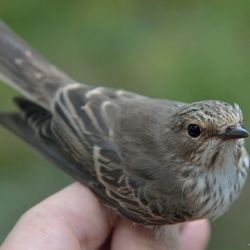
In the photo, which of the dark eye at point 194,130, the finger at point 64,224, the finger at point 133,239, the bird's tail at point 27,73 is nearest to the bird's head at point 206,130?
the dark eye at point 194,130

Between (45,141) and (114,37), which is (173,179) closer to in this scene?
(45,141)

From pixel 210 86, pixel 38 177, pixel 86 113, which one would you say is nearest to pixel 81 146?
pixel 86 113

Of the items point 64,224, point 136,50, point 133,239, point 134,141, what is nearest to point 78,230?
point 64,224

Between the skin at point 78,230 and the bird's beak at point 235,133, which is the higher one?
the bird's beak at point 235,133

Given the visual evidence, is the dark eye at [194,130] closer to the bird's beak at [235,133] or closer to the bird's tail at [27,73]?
the bird's beak at [235,133]

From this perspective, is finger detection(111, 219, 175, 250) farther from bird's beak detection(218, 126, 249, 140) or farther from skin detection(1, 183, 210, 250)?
bird's beak detection(218, 126, 249, 140)

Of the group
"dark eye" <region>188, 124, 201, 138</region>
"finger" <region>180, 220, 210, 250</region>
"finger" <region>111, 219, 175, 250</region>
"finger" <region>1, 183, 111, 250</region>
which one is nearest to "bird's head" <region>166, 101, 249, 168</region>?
"dark eye" <region>188, 124, 201, 138</region>

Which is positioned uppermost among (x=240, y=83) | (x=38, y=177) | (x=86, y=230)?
(x=86, y=230)
